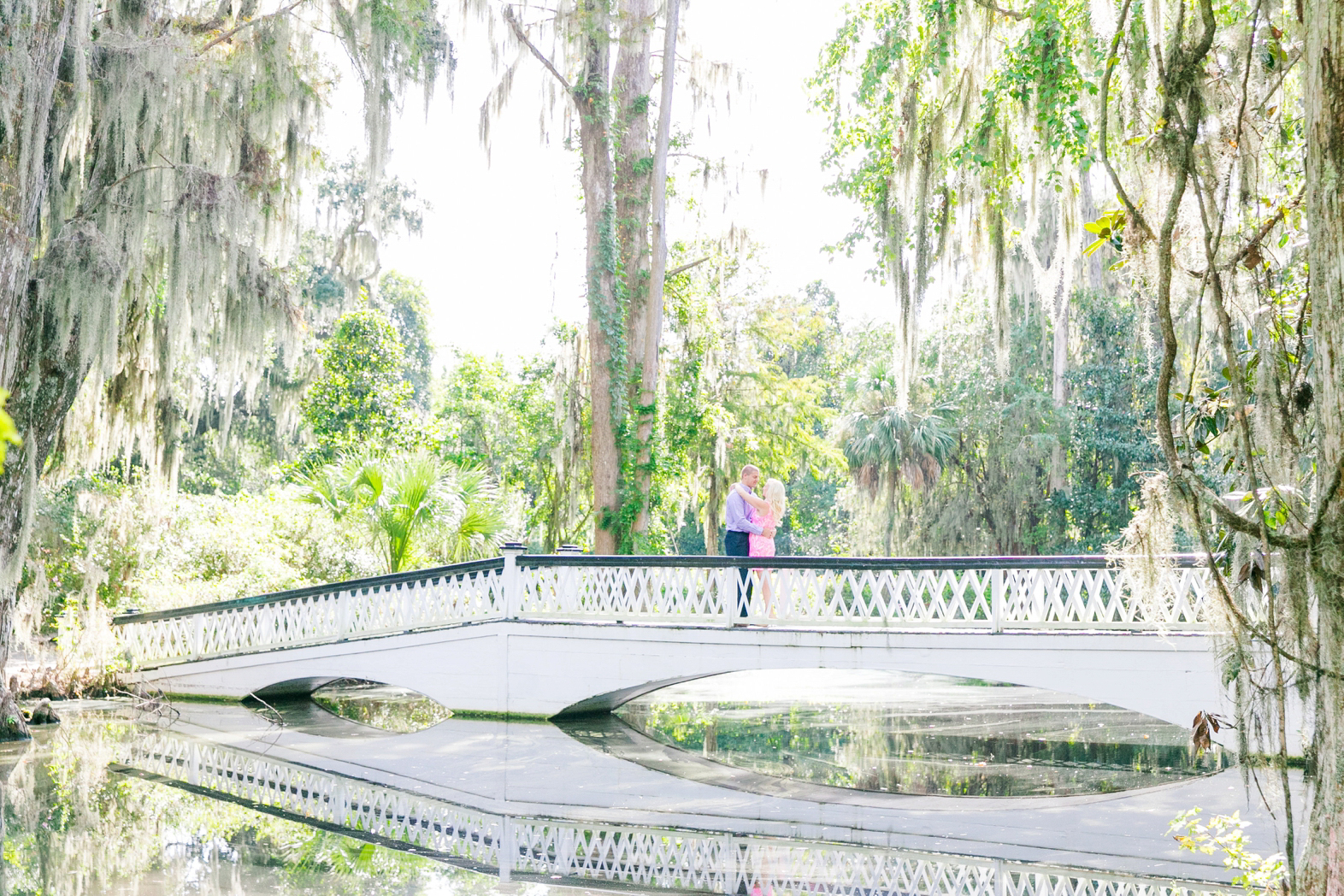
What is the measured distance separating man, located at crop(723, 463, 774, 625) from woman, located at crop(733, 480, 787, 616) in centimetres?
4

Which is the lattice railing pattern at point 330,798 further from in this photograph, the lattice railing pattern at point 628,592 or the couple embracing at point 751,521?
the couple embracing at point 751,521

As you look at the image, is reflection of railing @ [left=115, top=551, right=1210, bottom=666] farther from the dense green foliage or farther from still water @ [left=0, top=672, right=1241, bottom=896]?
the dense green foliage

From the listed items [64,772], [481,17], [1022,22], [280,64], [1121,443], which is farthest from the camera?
[1121,443]

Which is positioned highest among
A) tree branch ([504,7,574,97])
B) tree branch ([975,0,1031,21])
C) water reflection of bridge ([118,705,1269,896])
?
tree branch ([504,7,574,97])

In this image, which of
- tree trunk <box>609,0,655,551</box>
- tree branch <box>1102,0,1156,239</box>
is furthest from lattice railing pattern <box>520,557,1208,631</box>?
tree branch <box>1102,0,1156,239</box>

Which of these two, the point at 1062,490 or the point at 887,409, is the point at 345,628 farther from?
the point at 1062,490

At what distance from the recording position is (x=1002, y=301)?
12.2 m

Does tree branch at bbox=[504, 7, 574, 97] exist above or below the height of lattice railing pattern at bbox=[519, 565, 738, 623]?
above

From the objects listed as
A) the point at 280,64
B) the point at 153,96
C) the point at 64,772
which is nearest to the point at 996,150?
the point at 280,64

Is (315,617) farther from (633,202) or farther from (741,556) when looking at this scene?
(633,202)

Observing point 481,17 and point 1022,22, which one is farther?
point 481,17

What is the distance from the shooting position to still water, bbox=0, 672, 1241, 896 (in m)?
6.24

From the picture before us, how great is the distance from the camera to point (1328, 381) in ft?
10.4

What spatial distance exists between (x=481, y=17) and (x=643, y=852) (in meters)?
12.0
